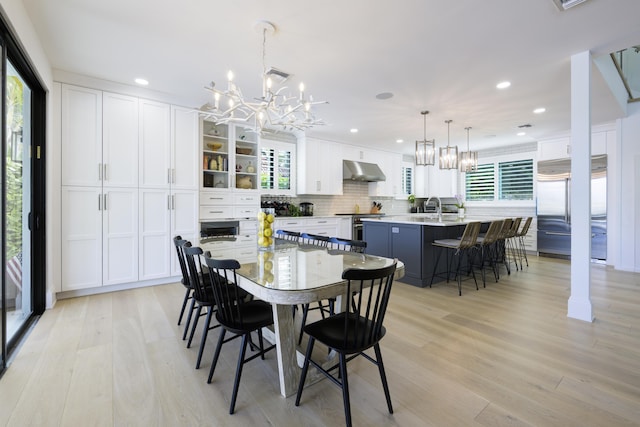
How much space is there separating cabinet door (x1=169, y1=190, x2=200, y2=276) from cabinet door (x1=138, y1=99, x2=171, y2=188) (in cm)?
26

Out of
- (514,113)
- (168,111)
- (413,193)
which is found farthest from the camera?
(413,193)

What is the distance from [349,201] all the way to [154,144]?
175 inches

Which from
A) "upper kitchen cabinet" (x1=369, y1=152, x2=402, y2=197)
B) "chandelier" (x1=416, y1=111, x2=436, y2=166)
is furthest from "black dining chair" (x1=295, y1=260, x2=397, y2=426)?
"upper kitchen cabinet" (x1=369, y1=152, x2=402, y2=197)

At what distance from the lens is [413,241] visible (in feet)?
13.3

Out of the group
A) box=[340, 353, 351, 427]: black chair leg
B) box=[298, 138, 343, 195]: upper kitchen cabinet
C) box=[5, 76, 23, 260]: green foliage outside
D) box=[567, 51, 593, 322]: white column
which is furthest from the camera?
box=[298, 138, 343, 195]: upper kitchen cabinet

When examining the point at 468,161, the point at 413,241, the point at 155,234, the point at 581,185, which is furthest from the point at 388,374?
the point at 468,161

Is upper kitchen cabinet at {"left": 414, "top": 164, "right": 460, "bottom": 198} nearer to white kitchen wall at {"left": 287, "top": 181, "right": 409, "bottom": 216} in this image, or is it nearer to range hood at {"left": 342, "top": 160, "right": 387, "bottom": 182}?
white kitchen wall at {"left": 287, "top": 181, "right": 409, "bottom": 216}

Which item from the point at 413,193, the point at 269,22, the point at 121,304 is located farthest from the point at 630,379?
the point at 413,193

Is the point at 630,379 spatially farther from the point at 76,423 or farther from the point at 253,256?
the point at 76,423

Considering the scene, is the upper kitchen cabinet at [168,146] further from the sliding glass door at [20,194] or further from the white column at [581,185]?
the white column at [581,185]

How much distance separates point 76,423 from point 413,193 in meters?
8.34

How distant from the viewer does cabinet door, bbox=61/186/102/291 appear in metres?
3.33

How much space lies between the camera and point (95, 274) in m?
3.50

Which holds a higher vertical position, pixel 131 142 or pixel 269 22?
pixel 269 22
